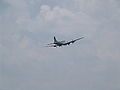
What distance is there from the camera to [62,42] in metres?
176

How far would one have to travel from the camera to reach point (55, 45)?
563 ft

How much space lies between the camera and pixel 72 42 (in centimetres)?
17538

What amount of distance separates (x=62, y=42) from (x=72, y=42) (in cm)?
697

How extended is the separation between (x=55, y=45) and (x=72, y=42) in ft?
40.8

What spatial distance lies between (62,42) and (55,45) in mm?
6818
